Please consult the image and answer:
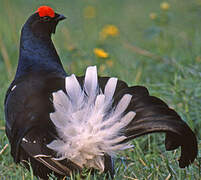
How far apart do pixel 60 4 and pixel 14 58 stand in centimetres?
429

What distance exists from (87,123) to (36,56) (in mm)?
824

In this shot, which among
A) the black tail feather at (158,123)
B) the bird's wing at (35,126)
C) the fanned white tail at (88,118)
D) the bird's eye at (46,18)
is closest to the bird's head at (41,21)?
the bird's eye at (46,18)

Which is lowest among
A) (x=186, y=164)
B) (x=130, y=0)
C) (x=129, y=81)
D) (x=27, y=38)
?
(x=130, y=0)

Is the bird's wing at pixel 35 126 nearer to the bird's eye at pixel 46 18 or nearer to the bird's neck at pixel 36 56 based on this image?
the bird's neck at pixel 36 56

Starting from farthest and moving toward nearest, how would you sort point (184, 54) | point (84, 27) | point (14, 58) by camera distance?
point (84, 27), point (14, 58), point (184, 54)

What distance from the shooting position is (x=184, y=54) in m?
5.05

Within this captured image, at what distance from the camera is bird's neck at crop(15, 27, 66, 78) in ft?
10.2

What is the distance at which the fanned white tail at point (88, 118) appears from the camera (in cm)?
254

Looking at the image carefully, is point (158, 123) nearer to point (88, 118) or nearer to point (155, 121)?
point (155, 121)

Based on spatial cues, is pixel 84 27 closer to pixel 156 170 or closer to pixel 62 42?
pixel 62 42

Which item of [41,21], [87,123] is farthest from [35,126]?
[41,21]

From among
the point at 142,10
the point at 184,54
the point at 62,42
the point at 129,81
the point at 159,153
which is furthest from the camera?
the point at 142,10

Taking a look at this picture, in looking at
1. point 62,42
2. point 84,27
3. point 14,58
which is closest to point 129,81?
point 14,58

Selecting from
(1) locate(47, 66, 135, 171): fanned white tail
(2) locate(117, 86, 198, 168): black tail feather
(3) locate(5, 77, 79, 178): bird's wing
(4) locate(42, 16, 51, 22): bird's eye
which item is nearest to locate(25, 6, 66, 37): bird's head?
(4) locate(42, 16, 51, 22): bird's eye
